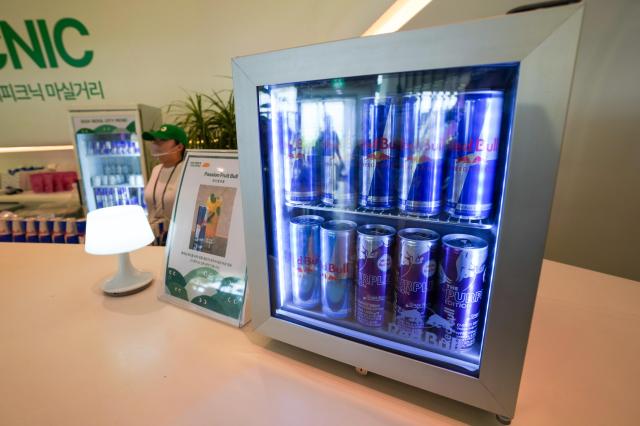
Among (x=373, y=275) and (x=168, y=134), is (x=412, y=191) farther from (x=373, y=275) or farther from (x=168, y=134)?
(x=168, y=134)

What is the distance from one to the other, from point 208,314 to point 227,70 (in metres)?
3.02

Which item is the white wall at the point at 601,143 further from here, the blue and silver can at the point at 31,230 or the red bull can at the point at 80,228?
the blue and silver can at the point at 31,230

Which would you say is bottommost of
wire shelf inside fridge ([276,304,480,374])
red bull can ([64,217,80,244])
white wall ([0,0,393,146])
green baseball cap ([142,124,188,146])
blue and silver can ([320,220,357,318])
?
red bull can ([64,217,80,244])

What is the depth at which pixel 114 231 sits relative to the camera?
102 cm

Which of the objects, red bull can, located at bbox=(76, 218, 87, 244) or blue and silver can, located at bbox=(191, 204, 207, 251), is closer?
blue and silver can, located at bbox=(191, 204, 207, 251)

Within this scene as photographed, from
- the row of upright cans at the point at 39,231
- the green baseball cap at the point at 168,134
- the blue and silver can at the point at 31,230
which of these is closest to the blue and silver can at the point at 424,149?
the green baseball cap at the point at 168,134

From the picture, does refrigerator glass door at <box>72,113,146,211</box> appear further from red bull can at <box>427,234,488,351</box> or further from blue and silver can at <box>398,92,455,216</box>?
red bull can at <box>427,234,488,351</box>

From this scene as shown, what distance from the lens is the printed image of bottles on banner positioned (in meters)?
0.95

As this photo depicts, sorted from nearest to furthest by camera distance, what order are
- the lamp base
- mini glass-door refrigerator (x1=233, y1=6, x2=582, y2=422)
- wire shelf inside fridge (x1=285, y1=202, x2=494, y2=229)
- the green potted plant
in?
mini glass-door refrigerator (x1=233, y1=6, x2=582, y2=422) < wire shelf inside fridge (x1=285, y1=202, x2=494, y2=229) < the lamp base < the green potted plant

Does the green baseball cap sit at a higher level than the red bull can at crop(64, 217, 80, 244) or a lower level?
higher

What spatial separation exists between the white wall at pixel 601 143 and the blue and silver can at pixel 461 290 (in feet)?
5.82

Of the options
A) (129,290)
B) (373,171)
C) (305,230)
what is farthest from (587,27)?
(129,290)

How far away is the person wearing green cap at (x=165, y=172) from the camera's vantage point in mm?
2393

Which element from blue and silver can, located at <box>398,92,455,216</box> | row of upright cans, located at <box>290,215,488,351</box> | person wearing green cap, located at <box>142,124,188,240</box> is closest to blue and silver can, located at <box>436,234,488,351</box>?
row of upright cans, located at <box>290,215,488,351</box>
